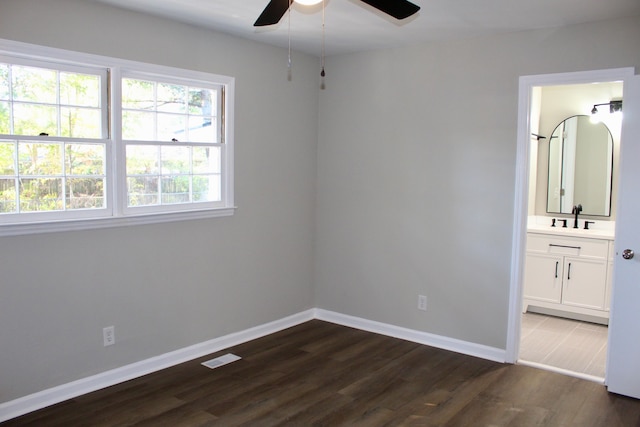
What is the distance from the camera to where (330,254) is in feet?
16.2

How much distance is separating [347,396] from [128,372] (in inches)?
57.6

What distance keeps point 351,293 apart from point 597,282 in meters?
2.28

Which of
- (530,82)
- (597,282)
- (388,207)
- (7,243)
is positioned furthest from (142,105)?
(597,282)

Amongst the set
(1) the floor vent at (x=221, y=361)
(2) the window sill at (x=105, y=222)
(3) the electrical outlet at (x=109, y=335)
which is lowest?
(1) the floor vent at (x=221, y=361)

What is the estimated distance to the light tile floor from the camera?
13.1 feet

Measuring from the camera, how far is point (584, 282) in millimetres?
4949

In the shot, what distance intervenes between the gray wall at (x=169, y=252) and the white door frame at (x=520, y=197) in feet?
6.04

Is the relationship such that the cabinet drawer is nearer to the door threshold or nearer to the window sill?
the door threshold

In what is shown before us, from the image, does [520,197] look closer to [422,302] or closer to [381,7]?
[422,302]

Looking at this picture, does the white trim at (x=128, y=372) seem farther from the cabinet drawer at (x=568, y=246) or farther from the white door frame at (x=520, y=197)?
the cabinet drawer at (x=568, y=246)

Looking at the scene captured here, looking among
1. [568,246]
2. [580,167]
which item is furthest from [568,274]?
[580,167]

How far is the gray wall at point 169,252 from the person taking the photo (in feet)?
9.96

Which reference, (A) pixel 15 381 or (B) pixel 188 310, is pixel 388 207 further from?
(A) pixel 15 381

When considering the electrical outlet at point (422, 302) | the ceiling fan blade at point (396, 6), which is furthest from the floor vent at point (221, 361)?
the ceiling fan blade at point (396, 6)
